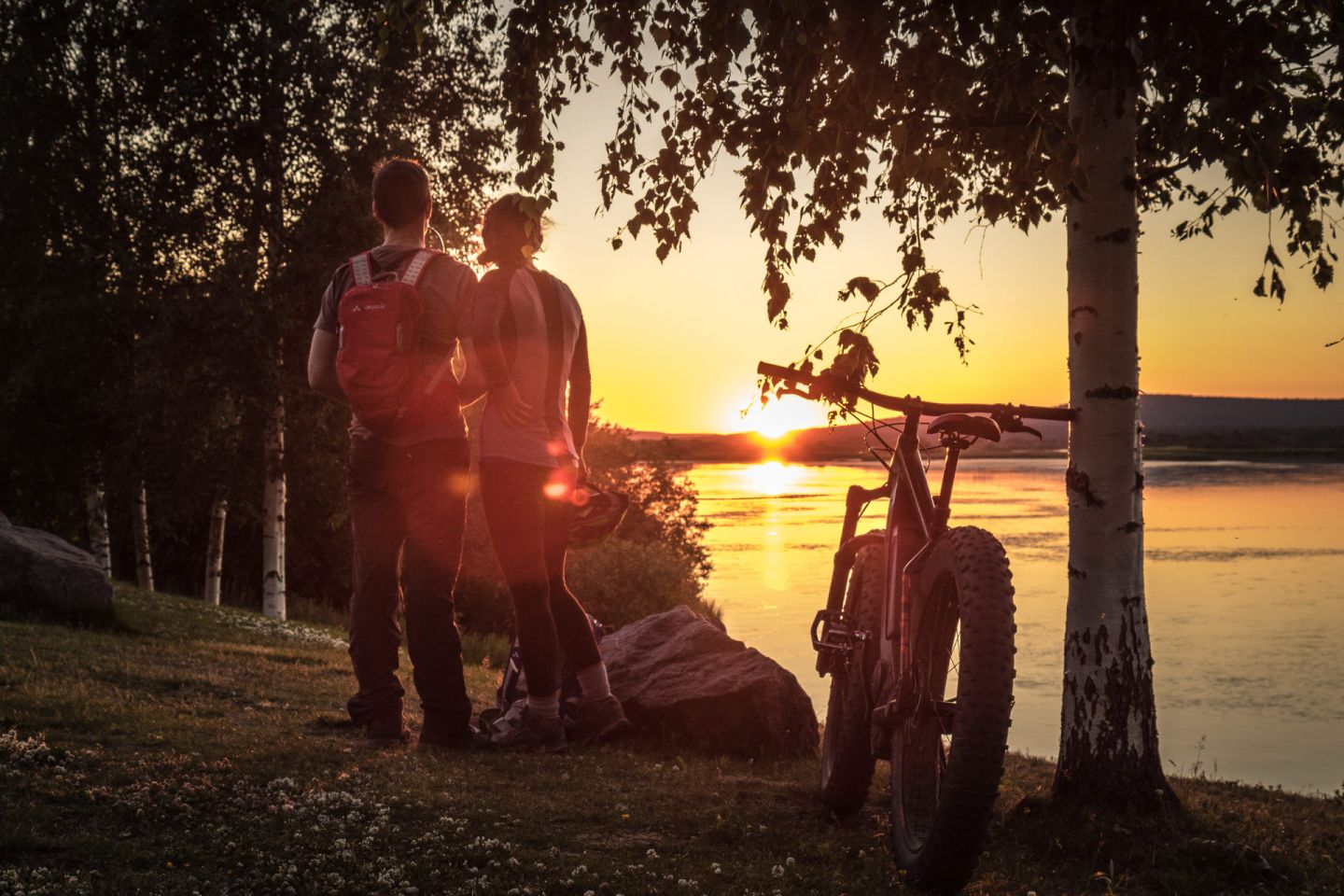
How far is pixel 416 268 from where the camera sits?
5.62 metres

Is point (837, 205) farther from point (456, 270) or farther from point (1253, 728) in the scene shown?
point (1253, 728)

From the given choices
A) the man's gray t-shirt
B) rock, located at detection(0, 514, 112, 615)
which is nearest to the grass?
the man's gray t-shirt

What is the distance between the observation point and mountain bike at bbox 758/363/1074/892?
12.4ft

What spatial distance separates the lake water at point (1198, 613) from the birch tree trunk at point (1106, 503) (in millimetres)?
1270

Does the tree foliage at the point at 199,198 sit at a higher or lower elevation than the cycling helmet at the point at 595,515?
higher

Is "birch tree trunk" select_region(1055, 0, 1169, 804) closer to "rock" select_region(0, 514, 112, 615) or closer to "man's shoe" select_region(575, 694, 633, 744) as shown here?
A: "man's shoe" select_region(575, 694, 633, 744)

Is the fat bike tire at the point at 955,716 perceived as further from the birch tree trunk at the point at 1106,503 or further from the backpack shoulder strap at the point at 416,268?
the backpack shoulder strap at the point at 416,268

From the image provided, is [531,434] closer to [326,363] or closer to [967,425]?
[326,363]

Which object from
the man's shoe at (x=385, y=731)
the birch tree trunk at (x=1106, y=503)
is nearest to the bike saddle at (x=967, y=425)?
the birch tree trunk at (x=1106, y=503)

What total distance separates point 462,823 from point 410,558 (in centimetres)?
160

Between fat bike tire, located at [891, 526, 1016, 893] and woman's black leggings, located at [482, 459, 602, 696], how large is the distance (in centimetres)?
212

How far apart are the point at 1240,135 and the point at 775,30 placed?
196 cm

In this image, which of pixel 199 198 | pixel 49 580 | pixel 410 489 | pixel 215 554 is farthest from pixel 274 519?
pixel 410 489

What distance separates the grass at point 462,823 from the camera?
406cm
